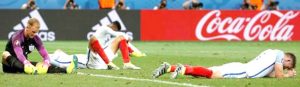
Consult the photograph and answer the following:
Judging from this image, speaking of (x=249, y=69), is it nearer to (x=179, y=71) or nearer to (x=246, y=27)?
(x=179, y=71)

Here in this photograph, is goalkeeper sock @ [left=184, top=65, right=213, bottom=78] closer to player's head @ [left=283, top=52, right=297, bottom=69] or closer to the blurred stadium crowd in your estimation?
player's head @ [left=283, top=52, right=297, bottom=69]

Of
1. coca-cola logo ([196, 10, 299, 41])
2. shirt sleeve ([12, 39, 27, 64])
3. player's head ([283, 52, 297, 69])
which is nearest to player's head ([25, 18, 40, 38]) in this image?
shirt sleeve ([12, 39, 27, 64])

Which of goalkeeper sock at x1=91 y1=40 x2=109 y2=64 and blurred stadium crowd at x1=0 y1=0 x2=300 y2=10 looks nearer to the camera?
goalkeeper sock at x1=91 y1=40 x2=109 y2=64

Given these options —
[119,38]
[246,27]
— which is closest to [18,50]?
[119,38]

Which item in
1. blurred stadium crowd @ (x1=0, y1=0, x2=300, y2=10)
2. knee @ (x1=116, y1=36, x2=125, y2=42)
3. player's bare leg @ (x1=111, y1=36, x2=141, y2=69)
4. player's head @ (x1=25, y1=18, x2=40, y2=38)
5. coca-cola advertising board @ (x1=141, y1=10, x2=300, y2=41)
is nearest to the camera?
player's head @ (x1=25, y1=18, x2=40, y2=38)

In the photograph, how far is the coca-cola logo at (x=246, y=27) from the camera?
32.9 m

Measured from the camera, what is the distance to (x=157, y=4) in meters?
35.4

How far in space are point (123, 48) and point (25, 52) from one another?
256cm

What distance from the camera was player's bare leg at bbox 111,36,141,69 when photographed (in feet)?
54.1

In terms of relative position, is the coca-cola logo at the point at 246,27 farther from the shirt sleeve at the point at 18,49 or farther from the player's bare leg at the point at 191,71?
the player's bare leg at the point at 191,71

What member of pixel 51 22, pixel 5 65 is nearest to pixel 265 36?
pixel 51 22

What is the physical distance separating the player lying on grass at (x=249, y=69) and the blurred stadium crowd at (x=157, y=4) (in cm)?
1997

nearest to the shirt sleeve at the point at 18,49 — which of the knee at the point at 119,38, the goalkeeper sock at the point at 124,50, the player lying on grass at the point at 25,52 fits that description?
the player lying on grass at the point at 25,52

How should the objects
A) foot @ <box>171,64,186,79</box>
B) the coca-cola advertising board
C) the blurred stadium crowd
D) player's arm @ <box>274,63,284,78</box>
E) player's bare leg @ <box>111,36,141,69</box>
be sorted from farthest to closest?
the blurred stadium crowd, the coca-cola advertising board, player's bare leg @ <box>111,36,141,69</box>, player's arm @ <box>274,63,284,78</box>, foot @ <box>171,64,186,79</box>
